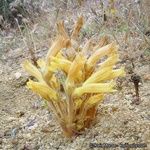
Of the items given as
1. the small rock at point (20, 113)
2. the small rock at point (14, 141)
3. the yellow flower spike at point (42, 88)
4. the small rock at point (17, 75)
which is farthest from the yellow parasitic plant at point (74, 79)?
the small rock at point (17, 75)

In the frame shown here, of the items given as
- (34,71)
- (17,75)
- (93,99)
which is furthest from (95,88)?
(17,75)

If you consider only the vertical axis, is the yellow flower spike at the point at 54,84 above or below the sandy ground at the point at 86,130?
above

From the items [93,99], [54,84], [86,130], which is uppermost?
[54,84]

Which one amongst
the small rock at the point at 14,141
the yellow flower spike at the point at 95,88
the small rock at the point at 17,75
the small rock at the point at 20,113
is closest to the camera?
the yellow flower spike at the point at 95,88

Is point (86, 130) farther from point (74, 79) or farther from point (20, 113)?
point (20, 113)

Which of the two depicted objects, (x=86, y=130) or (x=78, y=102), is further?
(x=86, y=130)

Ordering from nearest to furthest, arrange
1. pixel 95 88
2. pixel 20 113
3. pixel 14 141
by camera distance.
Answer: pixel 95 88, pixel 14 141, pixel 20 113

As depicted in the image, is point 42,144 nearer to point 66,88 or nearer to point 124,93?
point 66,88

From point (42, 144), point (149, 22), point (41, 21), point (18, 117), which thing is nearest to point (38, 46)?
point (41, 21)

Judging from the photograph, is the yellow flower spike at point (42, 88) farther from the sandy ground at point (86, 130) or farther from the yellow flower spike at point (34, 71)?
the sandy ground at point (86, 130)

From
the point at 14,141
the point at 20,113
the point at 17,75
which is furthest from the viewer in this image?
the point at 17,75
